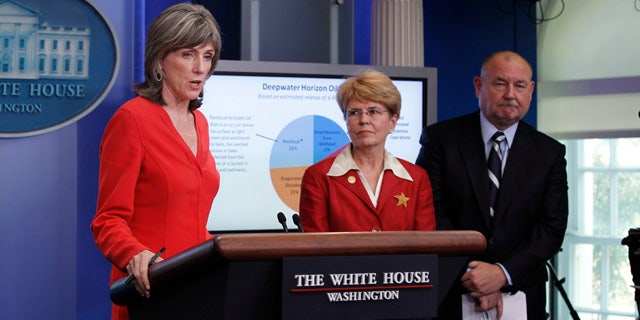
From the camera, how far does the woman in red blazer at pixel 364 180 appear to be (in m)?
2.41

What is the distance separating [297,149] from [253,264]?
9.25 ft

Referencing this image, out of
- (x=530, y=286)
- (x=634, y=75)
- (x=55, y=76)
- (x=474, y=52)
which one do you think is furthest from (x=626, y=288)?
(x=55, y=76)

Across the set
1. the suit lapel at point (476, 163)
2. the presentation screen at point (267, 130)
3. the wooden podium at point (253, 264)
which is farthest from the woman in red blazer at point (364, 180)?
the presentation screen at point (267, 130)

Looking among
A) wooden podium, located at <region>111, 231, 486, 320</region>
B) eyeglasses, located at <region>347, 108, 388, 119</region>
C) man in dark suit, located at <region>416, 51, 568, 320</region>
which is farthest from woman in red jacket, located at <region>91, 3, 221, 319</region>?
man in dark suit, located at <region>416, 51, 568, 320</region>

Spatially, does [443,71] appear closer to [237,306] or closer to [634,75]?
[634,75]

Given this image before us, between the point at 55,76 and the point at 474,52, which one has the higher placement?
the point at 474,52

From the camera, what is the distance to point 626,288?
8227 mm

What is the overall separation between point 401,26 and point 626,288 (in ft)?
15.5

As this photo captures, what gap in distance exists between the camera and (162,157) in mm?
1928

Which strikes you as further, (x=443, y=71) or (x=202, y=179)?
(x=443, y=71)

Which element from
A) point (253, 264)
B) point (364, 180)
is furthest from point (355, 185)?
point (253, 264)

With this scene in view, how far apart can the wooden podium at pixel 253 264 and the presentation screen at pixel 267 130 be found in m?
2.58

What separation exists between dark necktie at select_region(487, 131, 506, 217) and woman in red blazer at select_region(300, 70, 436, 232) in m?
0.46

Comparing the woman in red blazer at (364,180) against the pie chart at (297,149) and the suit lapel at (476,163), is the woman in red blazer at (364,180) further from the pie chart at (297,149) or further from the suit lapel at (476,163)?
the pie chart at (297,149)
